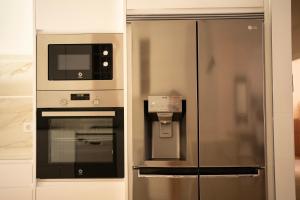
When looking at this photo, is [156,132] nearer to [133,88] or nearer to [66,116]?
[133,88]

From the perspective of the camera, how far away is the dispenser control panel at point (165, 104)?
6.13 feet

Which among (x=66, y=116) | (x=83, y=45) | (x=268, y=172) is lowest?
(x=268, y=172)

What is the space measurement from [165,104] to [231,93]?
0.40 m

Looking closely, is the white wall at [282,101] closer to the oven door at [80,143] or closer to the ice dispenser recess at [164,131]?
the ice dispenser recess at [164,131]

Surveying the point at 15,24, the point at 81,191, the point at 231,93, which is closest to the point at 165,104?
the point at 231,93

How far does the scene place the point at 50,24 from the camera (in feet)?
6.98

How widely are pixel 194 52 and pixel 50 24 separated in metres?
0.96

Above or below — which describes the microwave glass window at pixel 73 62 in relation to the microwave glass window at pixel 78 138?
above

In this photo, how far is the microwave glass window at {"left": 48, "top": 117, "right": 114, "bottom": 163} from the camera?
2.13 meters

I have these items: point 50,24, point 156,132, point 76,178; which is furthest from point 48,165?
point 50,24

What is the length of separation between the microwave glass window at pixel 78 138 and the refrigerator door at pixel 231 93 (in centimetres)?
64

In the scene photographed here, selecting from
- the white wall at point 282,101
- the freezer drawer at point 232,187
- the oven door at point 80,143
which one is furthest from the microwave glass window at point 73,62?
the white wall at point 282,101

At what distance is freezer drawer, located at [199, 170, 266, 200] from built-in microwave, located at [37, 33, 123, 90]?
83 cm

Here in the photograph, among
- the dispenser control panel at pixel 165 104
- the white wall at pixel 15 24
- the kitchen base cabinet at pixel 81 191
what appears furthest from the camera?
the white wall at pixel 15 24
